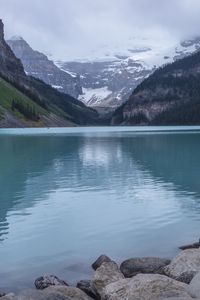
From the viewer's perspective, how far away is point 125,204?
44.6 meters

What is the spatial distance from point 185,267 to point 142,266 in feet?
8.70

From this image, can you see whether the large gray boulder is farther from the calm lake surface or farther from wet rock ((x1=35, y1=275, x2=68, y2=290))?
the calm lake surface

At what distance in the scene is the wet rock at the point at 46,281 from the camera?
22.4m

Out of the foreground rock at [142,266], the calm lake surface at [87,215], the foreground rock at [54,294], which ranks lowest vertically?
the calm lake surface at [87,215]

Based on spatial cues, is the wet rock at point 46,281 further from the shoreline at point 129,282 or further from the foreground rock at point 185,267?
the foreground rock at point 185,267

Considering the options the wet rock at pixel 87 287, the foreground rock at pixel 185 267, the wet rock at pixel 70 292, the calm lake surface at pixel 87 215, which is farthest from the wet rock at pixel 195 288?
the calm lake surface at pixel 87 215

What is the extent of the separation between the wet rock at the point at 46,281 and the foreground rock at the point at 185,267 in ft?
15.3

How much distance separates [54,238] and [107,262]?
9195mm

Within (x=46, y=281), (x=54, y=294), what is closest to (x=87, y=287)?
(x=46, y=281)

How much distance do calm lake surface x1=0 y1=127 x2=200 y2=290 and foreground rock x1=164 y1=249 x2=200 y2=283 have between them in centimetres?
438

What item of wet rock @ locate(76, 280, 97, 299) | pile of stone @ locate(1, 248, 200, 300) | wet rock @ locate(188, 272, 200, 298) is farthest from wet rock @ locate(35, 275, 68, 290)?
wet rock @ locate(188, 272, 200, 298)

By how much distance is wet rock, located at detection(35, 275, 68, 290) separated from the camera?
73.4 feet

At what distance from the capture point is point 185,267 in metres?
22.0

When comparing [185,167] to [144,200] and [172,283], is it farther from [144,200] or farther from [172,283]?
[172,283]
